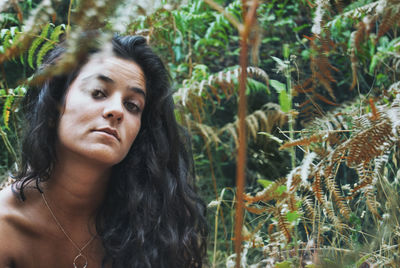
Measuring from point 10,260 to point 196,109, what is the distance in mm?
1240

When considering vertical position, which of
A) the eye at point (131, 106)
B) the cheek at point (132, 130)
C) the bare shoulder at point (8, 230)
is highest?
the eye at point (131, 106)

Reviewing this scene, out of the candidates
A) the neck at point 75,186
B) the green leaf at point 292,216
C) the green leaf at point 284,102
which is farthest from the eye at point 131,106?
the green leaf at point 292,216

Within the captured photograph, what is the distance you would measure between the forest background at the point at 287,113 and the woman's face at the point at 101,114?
0.58 ft

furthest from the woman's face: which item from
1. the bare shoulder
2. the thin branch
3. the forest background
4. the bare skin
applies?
the thin branch

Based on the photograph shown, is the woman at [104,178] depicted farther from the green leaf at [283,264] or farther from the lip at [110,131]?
the green leaf at [283,264]

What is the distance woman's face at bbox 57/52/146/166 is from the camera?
52.0 inches

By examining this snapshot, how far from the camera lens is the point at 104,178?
1657 mm

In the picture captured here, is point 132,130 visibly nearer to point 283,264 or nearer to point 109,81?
point 109,81

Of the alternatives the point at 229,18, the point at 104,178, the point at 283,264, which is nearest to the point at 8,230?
the point at 104,178

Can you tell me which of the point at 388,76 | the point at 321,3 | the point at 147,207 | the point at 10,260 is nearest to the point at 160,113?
the point at 147,207

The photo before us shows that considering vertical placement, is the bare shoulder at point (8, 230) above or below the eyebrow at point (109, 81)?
below

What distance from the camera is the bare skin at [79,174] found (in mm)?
1338

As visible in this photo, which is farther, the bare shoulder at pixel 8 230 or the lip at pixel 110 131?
the bare shoulder at pixel 8 230

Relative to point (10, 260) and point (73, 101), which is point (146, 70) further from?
point (10, 260)
